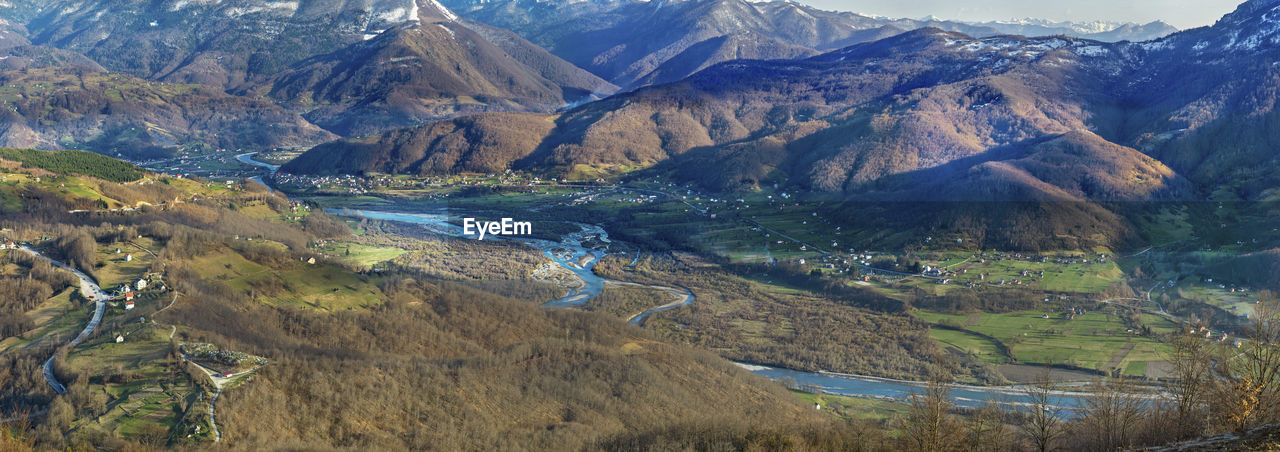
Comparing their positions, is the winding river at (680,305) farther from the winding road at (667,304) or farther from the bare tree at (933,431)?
the bare tree at (933,431)

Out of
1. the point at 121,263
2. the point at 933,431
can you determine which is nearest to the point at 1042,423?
the point at 933,431

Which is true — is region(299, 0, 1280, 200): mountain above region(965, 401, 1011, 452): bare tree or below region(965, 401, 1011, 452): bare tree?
above

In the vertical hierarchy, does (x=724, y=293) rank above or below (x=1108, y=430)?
below

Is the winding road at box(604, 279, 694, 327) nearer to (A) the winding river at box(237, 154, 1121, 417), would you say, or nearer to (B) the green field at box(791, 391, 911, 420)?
(A) the winding river at box(237, 154, 1121, 417)

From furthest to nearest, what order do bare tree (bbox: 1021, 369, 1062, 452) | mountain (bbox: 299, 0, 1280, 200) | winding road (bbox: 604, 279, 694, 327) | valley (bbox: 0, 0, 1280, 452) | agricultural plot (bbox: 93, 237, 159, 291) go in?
mountain (bbox: 299, 0, 1280, 200), winding road (bbox: 604, 279, 694, 327), agricultural plot (bbox: 93, 237, 159, 291), valley (bbox: 0, 0, 1280, 452), bare tree (bbox: 1021, 369, 1062, 452)

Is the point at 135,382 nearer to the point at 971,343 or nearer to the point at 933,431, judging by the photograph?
the point at 933,431

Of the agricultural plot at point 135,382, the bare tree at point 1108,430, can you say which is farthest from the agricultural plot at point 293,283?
the bare tree at point 1108,430

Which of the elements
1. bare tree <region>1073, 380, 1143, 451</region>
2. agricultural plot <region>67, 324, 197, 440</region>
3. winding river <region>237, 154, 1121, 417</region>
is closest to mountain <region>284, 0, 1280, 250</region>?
winding river <region>237, 154, 1121, 417</region>
